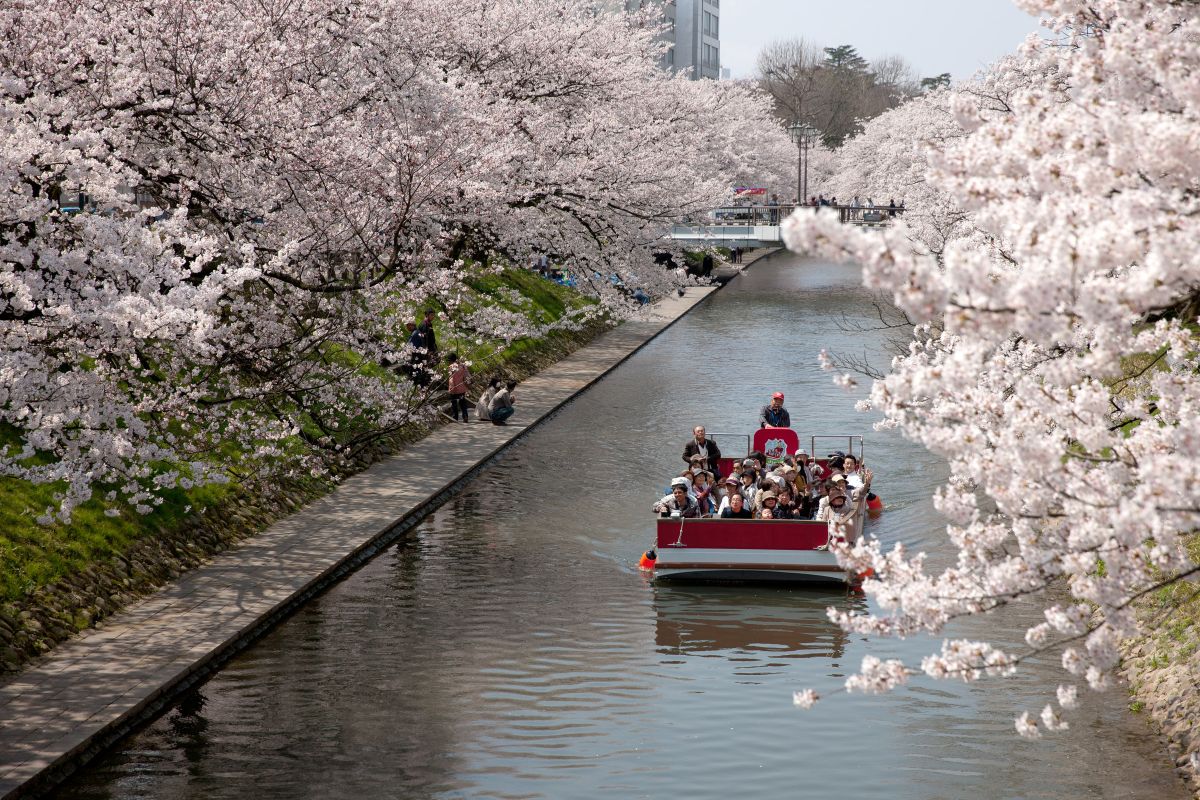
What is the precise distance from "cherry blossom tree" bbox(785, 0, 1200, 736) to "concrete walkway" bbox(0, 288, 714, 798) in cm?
741

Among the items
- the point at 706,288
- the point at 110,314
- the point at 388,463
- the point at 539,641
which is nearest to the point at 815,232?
the point at 110,314

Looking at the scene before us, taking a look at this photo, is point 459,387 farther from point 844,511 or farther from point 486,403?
point 844,511

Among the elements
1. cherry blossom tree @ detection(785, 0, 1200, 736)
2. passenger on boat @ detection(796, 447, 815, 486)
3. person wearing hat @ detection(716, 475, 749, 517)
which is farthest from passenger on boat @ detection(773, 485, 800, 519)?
cherry blossom tree @ detection(785, 0, 1200, 736)

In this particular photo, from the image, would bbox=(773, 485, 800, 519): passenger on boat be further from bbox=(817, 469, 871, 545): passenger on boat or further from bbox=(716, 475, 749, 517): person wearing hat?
bbox=(716, 475, 749, 517): person wearing hat

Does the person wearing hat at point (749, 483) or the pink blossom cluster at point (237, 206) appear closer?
the pink blossom cluster at point (237, 206)

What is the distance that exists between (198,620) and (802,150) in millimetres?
111701

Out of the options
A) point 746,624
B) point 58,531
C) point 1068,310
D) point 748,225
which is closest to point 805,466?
point 746,624

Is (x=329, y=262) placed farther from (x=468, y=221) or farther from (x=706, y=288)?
(x=706, y=288)

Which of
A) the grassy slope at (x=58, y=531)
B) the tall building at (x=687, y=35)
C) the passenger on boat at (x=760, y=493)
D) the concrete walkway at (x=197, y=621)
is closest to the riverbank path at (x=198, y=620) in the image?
the concrete walkway at (x=197, y=621)

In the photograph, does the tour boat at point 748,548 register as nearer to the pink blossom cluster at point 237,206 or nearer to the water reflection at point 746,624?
the water reflection at point 746,624

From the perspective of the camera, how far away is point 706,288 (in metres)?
69.2

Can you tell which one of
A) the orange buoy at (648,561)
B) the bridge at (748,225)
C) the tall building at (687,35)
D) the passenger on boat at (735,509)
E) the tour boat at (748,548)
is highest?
the tall building at (687,35)

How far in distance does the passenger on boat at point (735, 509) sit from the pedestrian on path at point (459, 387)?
438 inches

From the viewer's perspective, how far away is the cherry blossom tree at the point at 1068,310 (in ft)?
20.6
